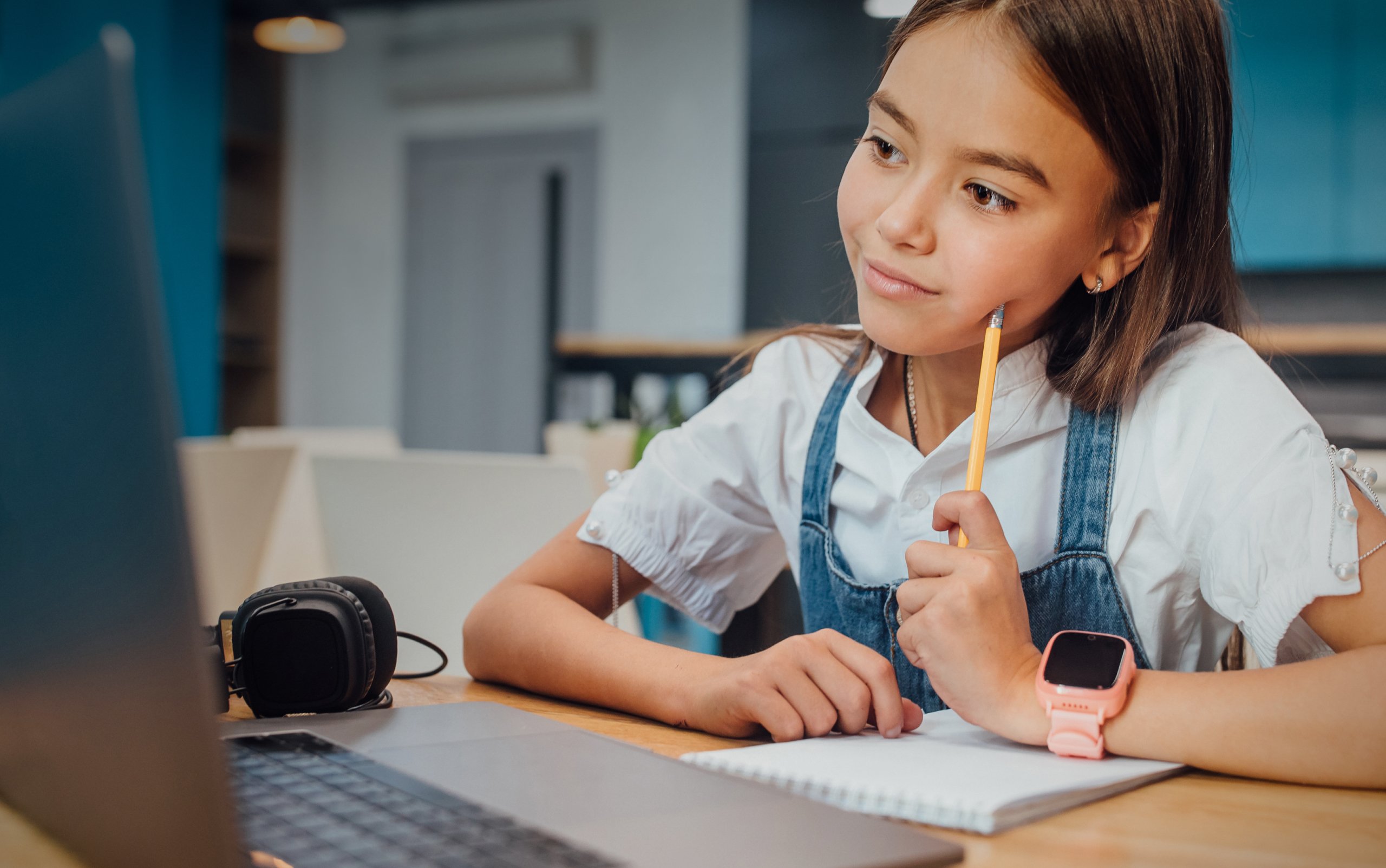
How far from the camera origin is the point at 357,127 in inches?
247

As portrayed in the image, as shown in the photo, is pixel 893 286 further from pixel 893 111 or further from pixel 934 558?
pixel 934 558

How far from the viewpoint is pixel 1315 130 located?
13.8 ft

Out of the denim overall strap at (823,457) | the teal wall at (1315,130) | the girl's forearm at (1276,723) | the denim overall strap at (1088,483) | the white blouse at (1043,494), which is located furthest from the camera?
the teal wall at (1315,130)

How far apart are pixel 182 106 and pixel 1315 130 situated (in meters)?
4.73

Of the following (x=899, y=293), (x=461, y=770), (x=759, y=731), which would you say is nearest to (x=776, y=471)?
(x=899, y=293)

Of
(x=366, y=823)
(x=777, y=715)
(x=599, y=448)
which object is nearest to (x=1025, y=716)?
(x=777, y=715)

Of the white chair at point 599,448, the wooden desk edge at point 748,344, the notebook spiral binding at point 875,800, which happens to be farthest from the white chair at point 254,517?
the wooden desk edge at point 748,344

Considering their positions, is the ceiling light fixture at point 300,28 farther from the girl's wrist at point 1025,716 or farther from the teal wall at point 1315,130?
the girl's wrist at point 1025,716

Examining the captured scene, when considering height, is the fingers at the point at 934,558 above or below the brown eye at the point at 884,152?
below

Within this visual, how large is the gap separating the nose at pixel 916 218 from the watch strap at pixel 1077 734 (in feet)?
1.06

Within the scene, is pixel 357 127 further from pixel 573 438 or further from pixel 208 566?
pixel 208 566

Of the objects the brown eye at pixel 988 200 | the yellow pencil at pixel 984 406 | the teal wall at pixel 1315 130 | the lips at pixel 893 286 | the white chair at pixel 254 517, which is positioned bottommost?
the white chair at pixel 254 517

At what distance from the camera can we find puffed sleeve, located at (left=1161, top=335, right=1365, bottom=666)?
0.70 meters

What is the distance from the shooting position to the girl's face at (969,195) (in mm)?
Result: 761
